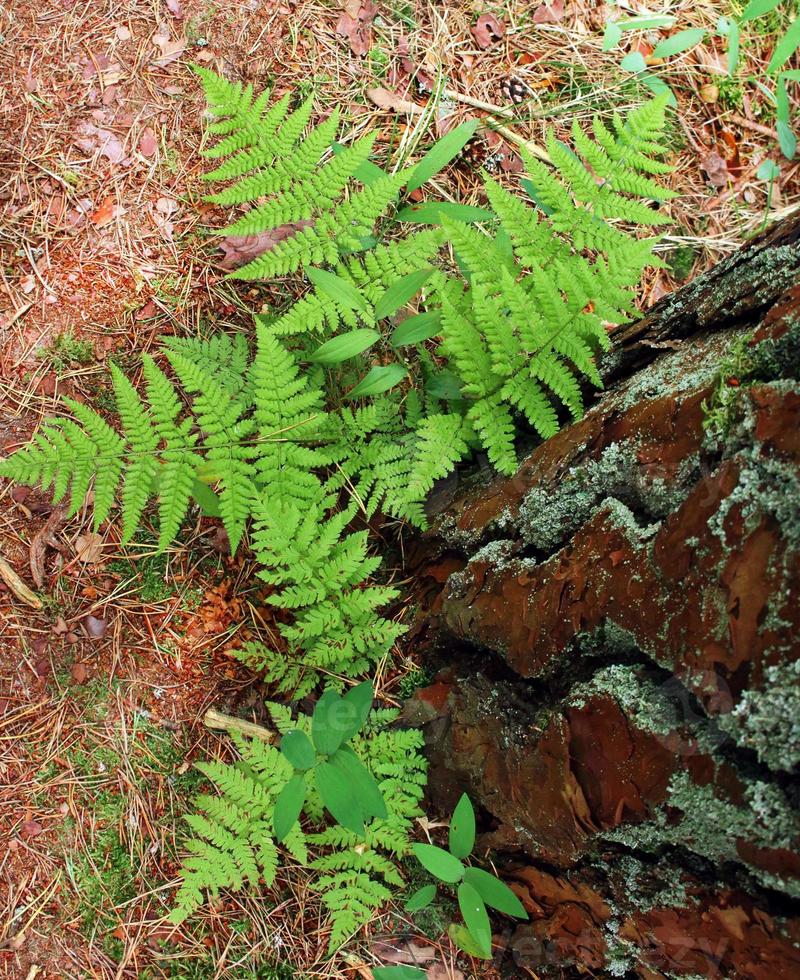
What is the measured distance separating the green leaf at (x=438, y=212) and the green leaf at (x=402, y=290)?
0.50 m

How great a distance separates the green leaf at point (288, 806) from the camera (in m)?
2.32

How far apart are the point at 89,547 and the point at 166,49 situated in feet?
8.32

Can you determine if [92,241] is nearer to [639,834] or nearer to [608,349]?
[608,349]

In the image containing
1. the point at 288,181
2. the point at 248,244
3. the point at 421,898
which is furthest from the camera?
the point at 248,244

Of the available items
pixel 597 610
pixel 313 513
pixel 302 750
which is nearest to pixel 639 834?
pixel 597 610

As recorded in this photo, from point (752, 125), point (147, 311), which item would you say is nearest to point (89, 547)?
point (147, 311)

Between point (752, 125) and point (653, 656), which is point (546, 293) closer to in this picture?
point (653, 656)

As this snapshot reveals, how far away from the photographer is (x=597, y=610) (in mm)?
2059

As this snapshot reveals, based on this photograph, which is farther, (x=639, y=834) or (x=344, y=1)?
(x=344, y=1)

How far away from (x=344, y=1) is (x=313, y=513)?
113 inches

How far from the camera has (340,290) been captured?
2.85 m

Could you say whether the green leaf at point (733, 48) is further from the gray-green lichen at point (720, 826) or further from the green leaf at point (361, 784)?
the green leaf at point (361, 784)

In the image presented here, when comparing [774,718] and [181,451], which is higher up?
[181,451]

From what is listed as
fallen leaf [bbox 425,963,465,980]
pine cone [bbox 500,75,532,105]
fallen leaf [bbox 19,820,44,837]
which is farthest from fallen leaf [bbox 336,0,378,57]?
fallen leaf [bbox 425,963,465,980]
